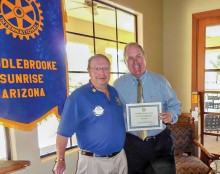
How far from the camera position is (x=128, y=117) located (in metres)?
1.48

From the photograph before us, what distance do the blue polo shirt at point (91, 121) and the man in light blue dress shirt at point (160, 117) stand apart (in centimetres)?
16

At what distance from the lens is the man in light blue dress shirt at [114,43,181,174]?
149cm

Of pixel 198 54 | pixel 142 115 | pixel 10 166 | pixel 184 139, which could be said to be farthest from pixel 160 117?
pixel 198 54

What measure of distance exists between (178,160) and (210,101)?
3.48ft

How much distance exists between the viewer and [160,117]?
1.46 m

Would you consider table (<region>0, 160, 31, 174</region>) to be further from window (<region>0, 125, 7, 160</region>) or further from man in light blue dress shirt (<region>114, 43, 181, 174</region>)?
man in light blue dress shirt (<region>114, 43, 181, 174</region>)

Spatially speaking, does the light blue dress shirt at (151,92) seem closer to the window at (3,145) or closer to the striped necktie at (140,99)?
the striped necktie at (140,99)

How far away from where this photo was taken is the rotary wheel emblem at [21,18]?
1.35 metres

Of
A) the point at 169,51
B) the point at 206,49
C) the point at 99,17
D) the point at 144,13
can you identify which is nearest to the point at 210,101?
the point at 206,49

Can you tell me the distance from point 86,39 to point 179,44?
1.53 meters

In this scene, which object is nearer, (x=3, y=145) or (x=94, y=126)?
Result: (x=94, y=126)

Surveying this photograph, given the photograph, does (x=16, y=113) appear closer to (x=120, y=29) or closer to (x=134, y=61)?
(x=134, y=61)

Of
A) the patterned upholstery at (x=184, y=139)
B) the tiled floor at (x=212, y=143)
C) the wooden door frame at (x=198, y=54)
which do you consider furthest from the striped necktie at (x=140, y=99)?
the tiled floor at (x=212, y=143)

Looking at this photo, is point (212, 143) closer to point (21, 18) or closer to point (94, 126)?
point (94, 126)
